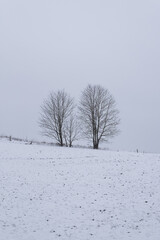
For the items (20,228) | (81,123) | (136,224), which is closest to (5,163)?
(20,228)

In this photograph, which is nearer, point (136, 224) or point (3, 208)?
point (136, 224)

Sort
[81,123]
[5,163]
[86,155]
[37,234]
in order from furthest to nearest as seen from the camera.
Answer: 1. [81,123]
2. [86,155]
3. [5,163]
4. [37,234]

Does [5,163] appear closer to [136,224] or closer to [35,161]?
[35,161]

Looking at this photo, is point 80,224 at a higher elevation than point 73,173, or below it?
below

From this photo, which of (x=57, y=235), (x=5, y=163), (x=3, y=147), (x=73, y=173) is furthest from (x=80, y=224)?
(x=3, y=147)

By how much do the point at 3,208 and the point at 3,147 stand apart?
70.1 ft

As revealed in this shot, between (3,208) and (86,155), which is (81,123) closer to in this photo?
(86,155)

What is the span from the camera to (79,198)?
18828 mm

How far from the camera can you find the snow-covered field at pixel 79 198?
13.4 metres

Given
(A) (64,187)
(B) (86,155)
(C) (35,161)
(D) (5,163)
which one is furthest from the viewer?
(B) (86,155)

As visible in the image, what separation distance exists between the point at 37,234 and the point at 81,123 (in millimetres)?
39552

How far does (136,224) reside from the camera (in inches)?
572

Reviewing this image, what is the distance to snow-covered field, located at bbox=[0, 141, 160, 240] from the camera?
13.4 meters

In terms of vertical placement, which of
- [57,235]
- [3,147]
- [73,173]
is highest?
[3,147]
